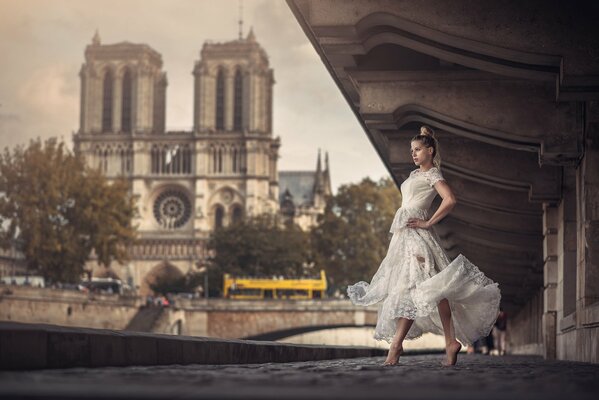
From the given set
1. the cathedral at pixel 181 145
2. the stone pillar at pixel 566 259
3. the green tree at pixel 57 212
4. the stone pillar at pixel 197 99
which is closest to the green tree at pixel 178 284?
the cathedral at pixel 181 145

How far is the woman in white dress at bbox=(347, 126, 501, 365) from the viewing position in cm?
1196

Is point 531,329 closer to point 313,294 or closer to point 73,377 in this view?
point 73,377

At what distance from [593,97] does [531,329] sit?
28.3 meters

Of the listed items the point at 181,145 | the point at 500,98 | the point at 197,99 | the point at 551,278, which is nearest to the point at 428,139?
the point at 500,98

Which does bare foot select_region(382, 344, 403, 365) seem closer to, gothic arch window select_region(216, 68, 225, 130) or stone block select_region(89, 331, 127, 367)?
stone block select_region(89, 331, 127, 367)

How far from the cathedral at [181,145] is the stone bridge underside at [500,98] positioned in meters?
121

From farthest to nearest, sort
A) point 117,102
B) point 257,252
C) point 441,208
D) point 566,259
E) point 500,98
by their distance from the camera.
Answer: point 117,102, point 257,252, point 566,259, point 500,98, point 441,208

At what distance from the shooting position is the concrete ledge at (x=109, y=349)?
845 cm

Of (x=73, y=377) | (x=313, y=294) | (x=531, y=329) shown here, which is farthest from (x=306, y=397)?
(x=313, y=294)

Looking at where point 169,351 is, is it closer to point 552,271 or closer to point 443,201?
point 443,201

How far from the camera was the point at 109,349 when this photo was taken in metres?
10.1

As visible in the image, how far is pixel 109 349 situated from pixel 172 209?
458 ft

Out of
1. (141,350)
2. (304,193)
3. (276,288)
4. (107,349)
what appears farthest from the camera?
(304,193)

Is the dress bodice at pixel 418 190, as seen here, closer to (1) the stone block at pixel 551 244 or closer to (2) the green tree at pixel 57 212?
(1) the stone block at pixel 551 244
